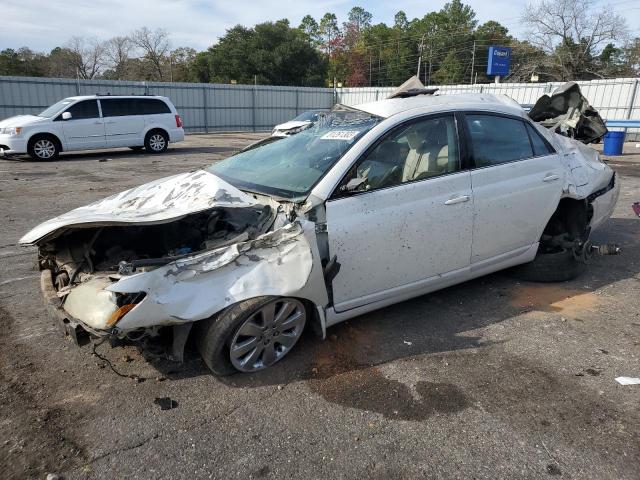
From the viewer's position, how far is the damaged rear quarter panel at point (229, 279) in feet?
8.65

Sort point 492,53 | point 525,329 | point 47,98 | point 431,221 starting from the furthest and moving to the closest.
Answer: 1. point 492,53
2. point 47,98
3. point 525,329
4. point 431,221

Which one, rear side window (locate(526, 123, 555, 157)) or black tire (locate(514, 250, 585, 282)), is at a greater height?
rear side window (locate(526, 123, 555, 157))

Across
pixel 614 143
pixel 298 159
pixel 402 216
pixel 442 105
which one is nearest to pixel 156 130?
pixel 298 159

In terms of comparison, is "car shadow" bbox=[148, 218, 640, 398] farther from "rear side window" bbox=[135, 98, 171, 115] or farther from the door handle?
"rear side window" bbox=[135, 98, 171, 115]

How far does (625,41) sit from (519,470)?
169 ft

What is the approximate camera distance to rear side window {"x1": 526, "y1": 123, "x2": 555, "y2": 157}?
13.9 ft

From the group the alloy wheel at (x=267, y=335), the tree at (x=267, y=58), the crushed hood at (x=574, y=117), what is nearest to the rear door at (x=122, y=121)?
the crushed hood at (x=574, y=117)

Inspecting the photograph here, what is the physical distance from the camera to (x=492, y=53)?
40.1 meters

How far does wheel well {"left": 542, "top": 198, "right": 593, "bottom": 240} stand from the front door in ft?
4.59

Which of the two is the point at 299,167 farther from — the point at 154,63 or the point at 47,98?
the point at 154,63

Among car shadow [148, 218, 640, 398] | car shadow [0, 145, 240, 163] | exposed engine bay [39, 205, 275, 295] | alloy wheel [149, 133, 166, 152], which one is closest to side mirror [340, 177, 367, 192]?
exposed engine bay [39, 205, 275, 295]

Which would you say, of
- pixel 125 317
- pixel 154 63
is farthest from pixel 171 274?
pixel 154 63

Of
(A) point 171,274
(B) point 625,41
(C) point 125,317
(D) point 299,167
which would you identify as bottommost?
(C) point 125,317

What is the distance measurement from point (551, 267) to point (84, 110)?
43.5 ft
